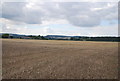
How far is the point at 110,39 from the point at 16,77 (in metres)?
88.1

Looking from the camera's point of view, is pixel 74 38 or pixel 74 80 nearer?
pixel 74 80

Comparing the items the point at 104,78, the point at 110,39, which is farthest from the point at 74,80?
the point at 110,39

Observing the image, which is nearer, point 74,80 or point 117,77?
point 74,80

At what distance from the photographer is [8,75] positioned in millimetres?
6828

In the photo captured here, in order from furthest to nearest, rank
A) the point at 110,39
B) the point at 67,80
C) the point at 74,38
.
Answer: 1. the point at 74,38
2. the point at 110,39
3. the point at 67,80

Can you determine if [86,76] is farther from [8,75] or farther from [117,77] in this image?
[8,75]

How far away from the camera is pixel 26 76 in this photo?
6750 millimetres

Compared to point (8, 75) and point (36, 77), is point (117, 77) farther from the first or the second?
point (8, 75)

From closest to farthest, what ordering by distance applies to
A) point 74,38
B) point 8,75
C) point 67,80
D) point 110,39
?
1. point 67,80
2. point 8,75
3. point 110,39
4. point 74,38

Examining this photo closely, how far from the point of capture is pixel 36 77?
6680mm

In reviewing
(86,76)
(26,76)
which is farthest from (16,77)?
(86,76)

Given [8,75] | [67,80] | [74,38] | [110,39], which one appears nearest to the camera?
[67,80]

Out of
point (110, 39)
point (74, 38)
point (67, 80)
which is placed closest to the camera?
point (67, 80)

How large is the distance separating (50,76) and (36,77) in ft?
2.60
